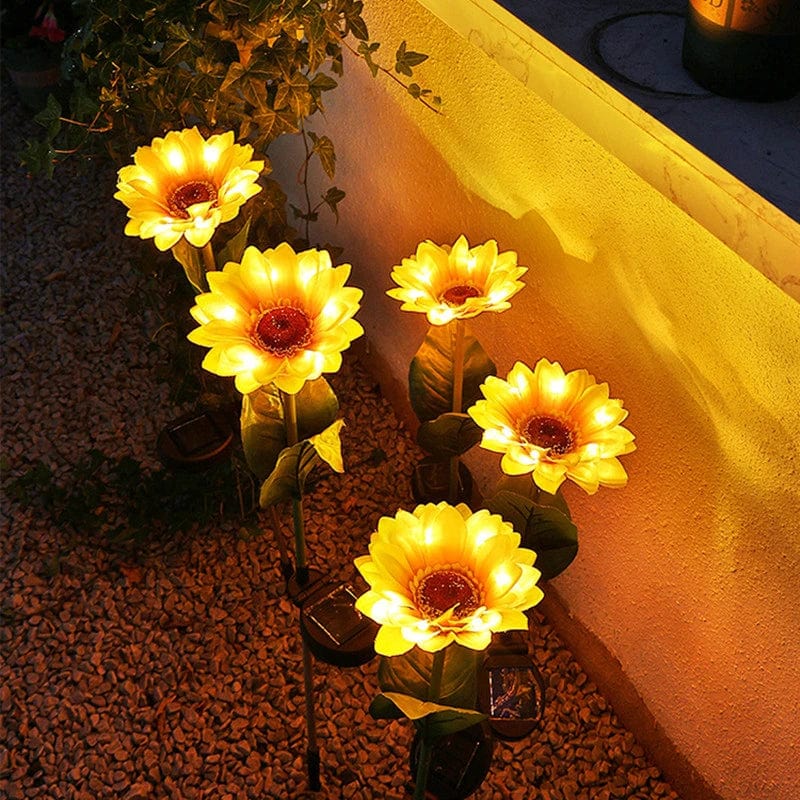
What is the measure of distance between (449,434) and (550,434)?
327mm

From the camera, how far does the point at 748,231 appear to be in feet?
Result: 3.85

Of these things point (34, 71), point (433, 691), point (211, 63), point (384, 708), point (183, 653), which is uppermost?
point (211, 63)

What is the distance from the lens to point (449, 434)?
1.69 meters

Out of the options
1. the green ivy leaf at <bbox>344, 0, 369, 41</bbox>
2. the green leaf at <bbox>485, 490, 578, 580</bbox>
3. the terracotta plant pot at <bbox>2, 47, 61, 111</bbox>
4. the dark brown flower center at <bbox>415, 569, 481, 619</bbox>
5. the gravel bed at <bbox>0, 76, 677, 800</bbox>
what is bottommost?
the gravel bed at <bbox>0, 76, 677, 800</bbox>

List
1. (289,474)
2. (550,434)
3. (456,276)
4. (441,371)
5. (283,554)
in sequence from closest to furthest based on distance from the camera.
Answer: (550,434), (289,474), (456,276), (441,371), (283,554)

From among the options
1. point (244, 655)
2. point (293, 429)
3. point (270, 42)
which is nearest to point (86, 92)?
point (270, 42)

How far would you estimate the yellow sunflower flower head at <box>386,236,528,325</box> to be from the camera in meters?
1.53

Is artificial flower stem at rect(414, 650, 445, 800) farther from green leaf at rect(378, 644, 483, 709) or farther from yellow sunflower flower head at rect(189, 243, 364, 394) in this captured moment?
yellow sunflower flower head at rect(189, 243, 364, 394)

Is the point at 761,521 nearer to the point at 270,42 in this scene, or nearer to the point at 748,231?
the point at 748,231

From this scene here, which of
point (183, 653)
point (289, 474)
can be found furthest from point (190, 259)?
point (183, 653)

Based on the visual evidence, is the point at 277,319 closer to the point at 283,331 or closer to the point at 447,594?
the point at 283,331

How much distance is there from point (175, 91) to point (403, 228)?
65 cm

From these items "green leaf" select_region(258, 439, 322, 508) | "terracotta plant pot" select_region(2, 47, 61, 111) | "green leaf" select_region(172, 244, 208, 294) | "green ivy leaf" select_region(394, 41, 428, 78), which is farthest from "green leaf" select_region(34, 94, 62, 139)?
"terracotta plant pot" select_region(2, 47, 61, 111)

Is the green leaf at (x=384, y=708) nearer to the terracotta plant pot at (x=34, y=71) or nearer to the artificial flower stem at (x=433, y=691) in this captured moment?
the artificial flower stem at (x=433, y=691)
